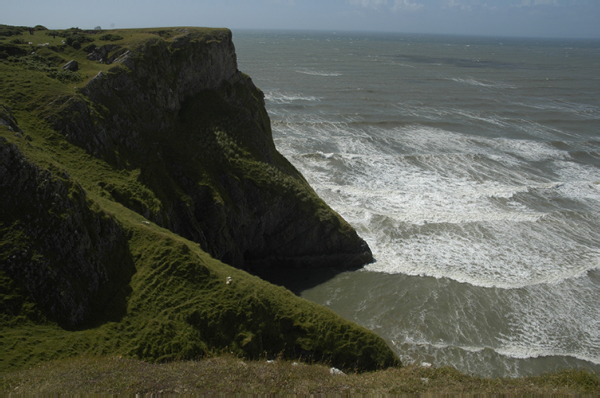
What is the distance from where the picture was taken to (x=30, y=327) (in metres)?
11.7

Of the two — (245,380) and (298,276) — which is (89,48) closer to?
(298,276)

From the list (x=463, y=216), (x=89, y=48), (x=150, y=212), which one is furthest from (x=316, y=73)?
(x=150, y=212)

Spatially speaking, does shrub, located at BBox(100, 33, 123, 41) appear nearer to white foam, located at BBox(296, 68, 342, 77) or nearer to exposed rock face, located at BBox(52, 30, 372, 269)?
exposed rock face, located at BBox(52, 30, 372, 269)

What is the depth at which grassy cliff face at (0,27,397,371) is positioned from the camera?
41.3 ft

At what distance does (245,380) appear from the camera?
11.7 metres

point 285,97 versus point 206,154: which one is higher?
point 285,97

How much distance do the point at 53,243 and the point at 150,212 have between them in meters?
6.28

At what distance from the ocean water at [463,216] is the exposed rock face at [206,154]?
3864 millimetres

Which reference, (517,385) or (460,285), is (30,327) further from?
(460,285)

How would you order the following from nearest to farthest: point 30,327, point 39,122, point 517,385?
1. point 30,327
2. point 517,385
3. point 39,122

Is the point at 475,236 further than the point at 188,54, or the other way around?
the point at 475,236

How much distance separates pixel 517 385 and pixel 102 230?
15.3 metres

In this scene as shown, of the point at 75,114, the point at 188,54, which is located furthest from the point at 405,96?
the point at 75,114

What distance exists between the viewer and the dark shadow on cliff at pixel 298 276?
23.4m
